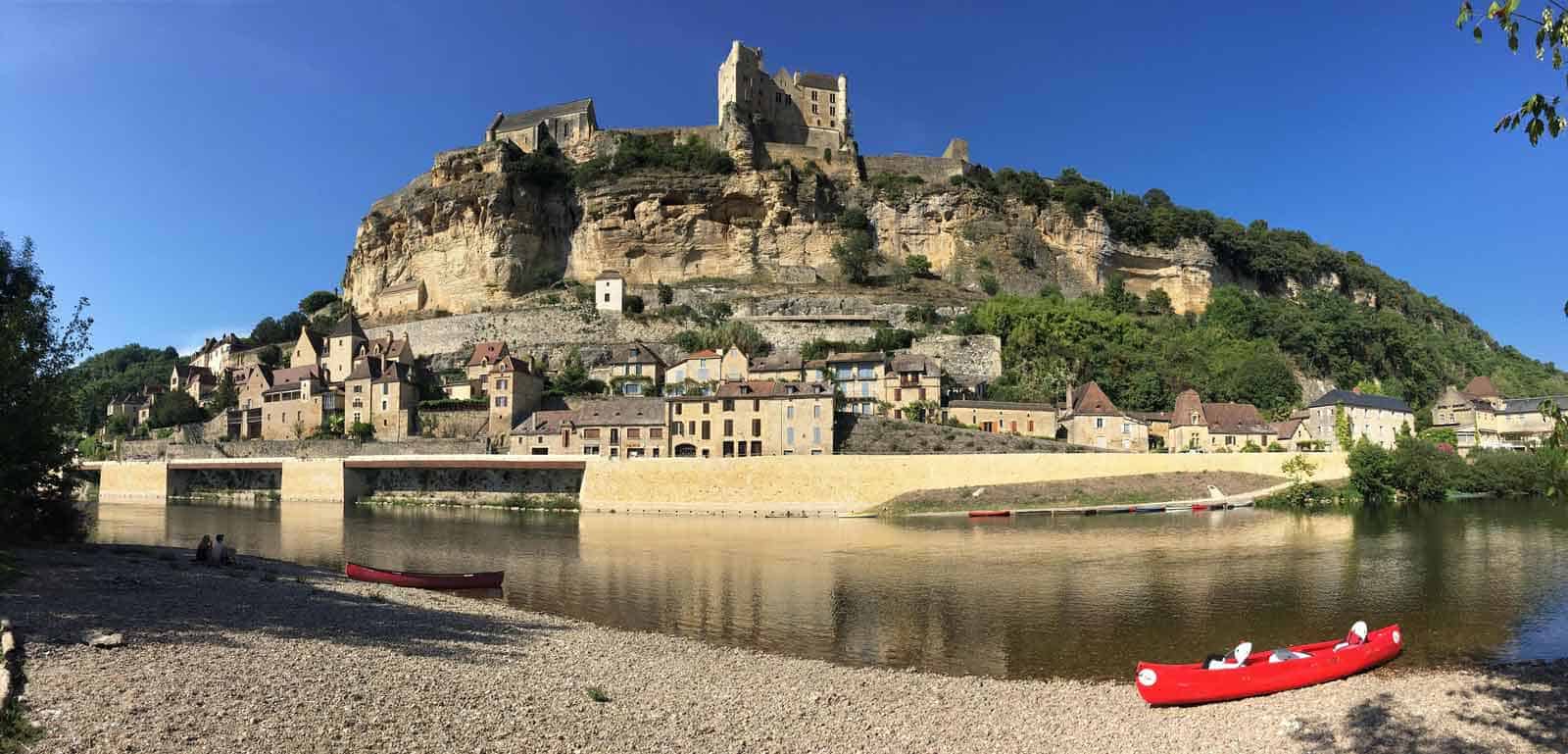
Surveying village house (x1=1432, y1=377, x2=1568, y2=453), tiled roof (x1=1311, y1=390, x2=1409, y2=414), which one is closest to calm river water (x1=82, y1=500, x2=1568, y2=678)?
tiled roof (x1=1311, y1=390, x2=1409, y2=414)

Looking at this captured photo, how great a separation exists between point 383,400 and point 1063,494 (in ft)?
123

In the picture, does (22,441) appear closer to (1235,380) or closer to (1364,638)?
(1364,638)

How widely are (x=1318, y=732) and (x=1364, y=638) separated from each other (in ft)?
13.0

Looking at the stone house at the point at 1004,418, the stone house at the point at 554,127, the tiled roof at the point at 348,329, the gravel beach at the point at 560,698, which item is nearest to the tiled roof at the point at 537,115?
the stone house at the point at 554,127

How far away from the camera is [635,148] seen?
71.2 metres

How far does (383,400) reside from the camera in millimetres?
51188

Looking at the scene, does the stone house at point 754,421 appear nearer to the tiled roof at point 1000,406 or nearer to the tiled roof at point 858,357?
the tiled roof at point 858,357

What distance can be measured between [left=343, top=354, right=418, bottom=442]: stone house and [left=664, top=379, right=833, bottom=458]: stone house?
17.2 meters

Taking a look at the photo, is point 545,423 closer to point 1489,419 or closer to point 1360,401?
point 1360,401

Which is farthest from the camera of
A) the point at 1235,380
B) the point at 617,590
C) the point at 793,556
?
the point at 1235,380

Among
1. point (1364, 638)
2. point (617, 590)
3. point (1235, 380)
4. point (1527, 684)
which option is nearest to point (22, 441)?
point (617, 590)

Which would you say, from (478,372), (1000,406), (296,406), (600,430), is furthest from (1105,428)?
(296,406)

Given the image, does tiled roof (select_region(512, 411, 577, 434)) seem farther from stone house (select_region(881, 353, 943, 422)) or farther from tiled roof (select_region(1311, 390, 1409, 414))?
tiled roof (select_region(1311, 390, 1409, 414))

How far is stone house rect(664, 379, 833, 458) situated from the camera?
4209 cm
